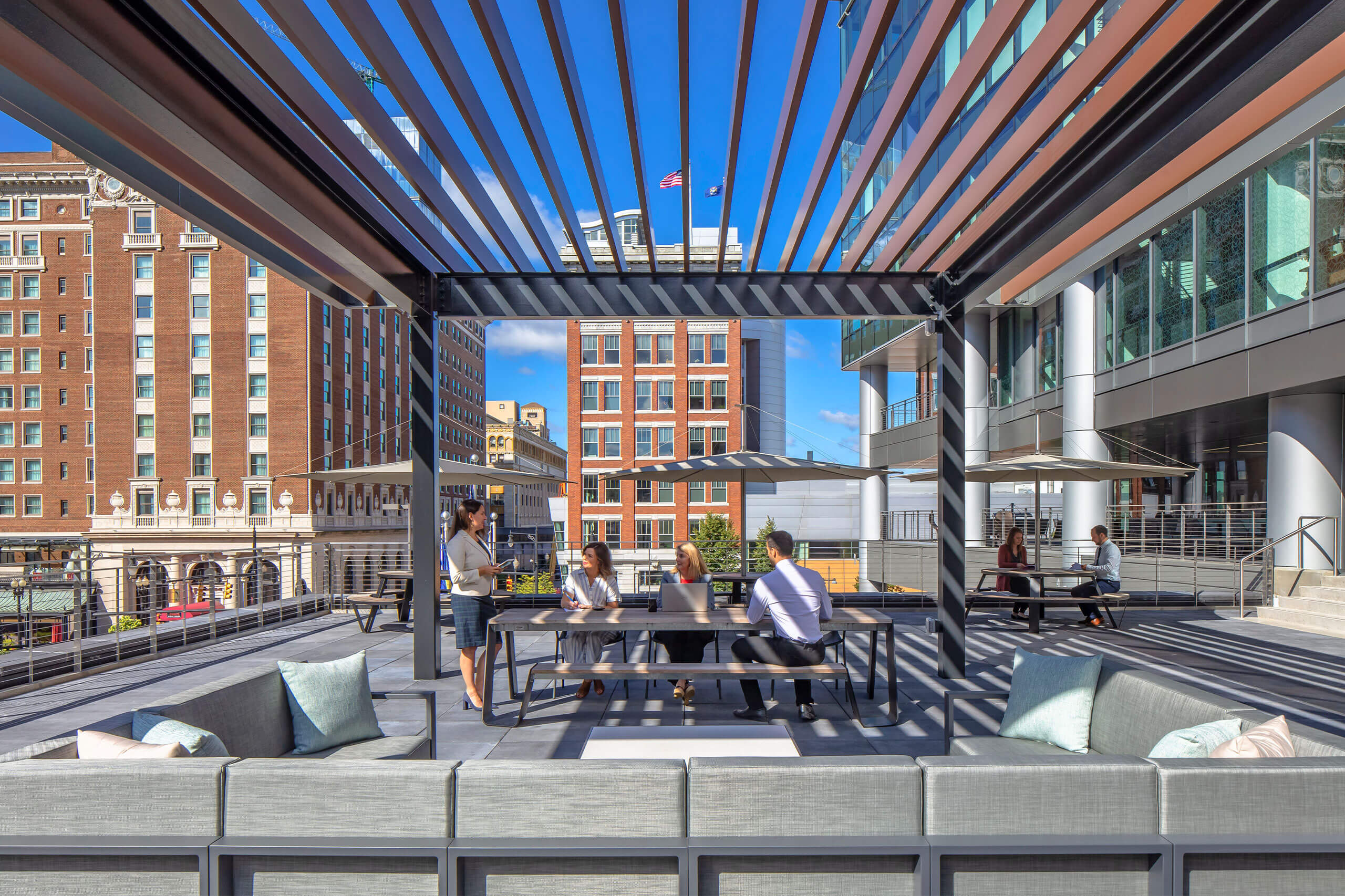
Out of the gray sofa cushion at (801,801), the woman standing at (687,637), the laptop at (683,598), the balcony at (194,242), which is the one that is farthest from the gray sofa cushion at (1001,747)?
the balcony at (194,242)

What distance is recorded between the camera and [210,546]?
4719cm

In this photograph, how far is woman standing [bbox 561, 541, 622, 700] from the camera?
694 cm

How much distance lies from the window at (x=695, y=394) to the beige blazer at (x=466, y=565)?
45334 millimetres

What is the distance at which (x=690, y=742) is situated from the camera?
13.2ft

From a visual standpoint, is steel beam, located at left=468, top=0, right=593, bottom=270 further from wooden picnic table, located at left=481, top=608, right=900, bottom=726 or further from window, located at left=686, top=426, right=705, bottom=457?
window, located at left=686, top=426, right=705, bottom=457

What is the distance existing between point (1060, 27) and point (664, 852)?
3867mm

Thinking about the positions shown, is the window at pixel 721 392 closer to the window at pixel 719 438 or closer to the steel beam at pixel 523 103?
the window at pixel 719 438

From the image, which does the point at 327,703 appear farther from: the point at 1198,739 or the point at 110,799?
the point at 1198,739

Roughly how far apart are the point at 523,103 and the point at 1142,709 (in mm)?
4461

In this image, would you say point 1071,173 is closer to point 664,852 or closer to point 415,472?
point 664,852

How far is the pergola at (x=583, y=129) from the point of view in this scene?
3.44 metres

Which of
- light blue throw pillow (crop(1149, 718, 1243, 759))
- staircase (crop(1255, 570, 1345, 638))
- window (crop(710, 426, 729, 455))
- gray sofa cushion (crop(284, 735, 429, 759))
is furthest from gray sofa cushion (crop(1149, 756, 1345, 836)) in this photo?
window (crop(710, 426, 729, 455))

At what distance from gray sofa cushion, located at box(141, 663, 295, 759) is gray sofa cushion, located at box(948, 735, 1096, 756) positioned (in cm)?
351

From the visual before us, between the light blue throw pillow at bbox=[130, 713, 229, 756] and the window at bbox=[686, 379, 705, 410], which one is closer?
the light blue throw pillow at bbox=[130, 713, 229, 756]
